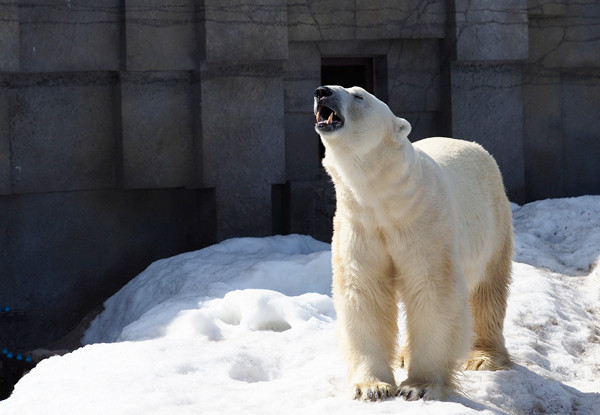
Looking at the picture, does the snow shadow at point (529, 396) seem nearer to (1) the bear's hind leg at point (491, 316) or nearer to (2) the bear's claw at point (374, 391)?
(1) the bear's hind leg at point (491, 316)

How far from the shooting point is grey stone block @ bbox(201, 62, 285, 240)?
24.6 ft

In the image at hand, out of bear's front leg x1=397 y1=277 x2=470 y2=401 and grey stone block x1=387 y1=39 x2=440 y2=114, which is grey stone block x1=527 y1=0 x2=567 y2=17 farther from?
bear's front leg x1=397 y1=277 x2=470 y2=401

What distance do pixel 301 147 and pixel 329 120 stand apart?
4630 mm

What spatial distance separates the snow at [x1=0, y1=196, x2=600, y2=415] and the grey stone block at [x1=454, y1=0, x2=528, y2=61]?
1.41 m

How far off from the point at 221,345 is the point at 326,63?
4179mm

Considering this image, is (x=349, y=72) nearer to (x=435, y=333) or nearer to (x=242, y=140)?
(x=242, y=140)

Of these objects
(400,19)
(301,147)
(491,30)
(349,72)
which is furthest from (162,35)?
(491,30)

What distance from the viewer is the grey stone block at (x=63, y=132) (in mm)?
7402

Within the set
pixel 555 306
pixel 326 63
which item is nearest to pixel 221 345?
pixel 555 306

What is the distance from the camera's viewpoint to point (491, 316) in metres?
4.55

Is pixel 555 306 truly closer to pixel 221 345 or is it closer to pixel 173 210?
pixel 221 345

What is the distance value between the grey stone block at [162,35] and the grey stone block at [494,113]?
7.32 ft

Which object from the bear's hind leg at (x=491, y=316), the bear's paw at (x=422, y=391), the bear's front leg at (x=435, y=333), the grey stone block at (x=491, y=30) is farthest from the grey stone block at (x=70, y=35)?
the bear's paw at (x=422, y=391)

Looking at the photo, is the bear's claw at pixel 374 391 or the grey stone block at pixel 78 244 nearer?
the bear's claw at pixel 374 391
